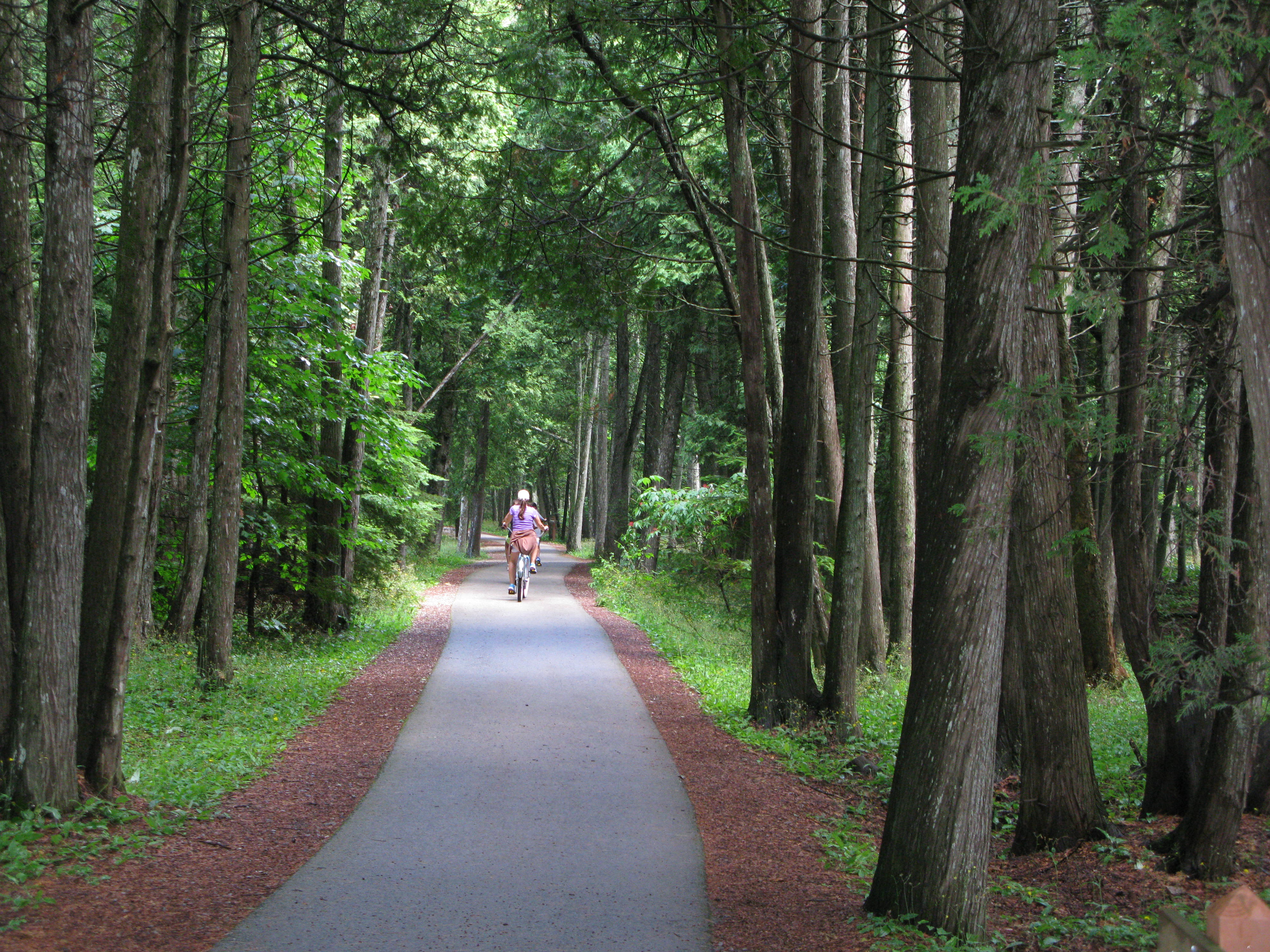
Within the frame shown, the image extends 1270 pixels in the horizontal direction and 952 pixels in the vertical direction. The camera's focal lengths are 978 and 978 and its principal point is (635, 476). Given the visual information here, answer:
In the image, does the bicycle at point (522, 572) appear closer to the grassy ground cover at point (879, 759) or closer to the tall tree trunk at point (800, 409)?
the grassy ground cover at point (879, 759)

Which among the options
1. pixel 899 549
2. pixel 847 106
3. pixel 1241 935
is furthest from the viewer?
pixel 899 549

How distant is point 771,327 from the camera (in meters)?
12.0

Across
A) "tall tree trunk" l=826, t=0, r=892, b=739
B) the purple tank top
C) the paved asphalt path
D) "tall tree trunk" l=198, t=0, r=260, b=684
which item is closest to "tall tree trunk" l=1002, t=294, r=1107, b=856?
the paved asphalt path

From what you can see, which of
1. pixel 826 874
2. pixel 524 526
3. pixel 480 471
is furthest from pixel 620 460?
pixel 826 874

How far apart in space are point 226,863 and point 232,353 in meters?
6.51

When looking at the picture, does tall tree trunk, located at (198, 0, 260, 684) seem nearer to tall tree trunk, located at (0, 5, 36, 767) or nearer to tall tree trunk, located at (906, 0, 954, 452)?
tall tree trunk, located at (0, 5, 36, 767)

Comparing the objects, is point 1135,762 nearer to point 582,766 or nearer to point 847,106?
point 582,766

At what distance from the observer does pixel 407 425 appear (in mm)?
16891

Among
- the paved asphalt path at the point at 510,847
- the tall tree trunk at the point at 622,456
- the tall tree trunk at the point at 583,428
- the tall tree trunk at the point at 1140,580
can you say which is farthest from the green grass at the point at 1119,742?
the tall tree trunk at the point at 583,428

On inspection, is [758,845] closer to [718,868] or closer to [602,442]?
[718,868]

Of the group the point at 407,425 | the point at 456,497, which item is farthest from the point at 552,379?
the point at 407,425

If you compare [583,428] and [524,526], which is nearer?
[524,526]

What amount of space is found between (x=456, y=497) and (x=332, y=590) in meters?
44.0

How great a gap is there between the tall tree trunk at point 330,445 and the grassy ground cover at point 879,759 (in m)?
5.43
